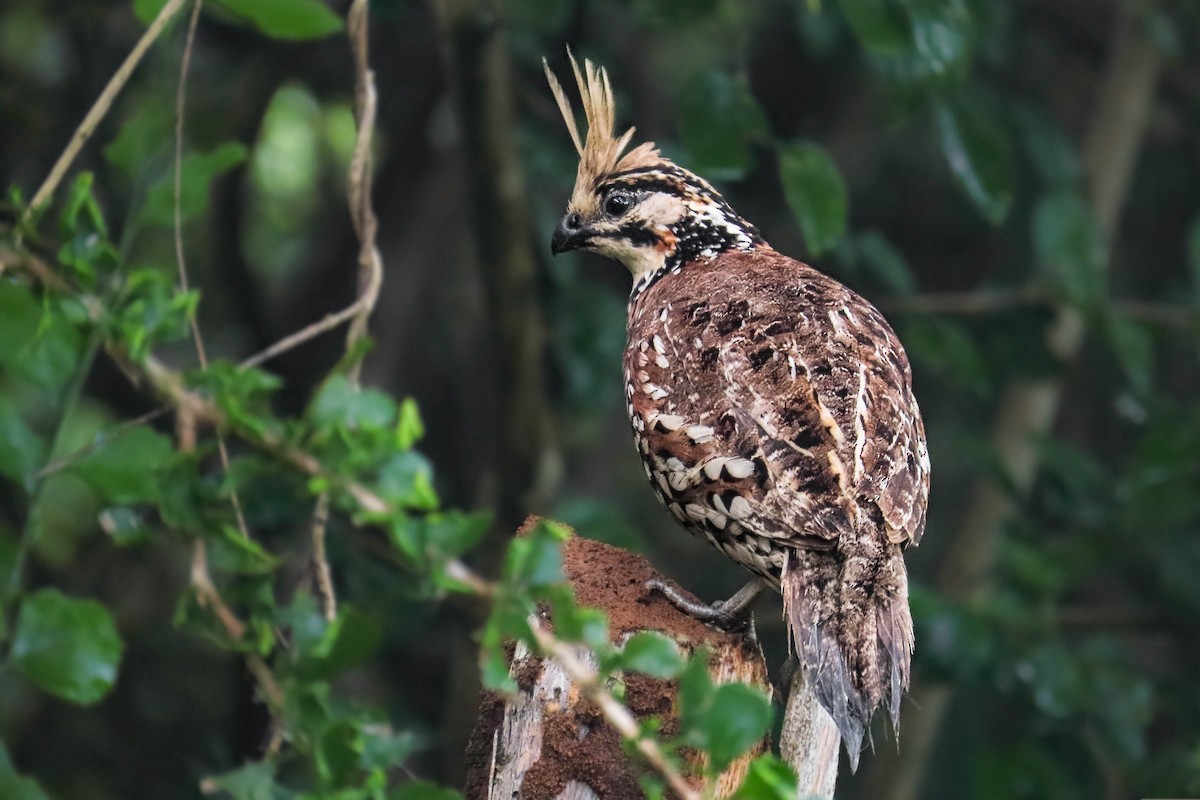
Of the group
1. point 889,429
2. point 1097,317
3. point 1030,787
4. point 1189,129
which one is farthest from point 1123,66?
point 889,429

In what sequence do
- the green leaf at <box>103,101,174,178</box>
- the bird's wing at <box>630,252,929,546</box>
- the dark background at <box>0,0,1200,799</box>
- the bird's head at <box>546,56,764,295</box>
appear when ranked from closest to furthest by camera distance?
the green leaf at <box>103,101,174,178</box> < the bird's wing at <box>630,252,929,546</box> < the bird's head at <box>546,56,764,295</box> < the dark background at <box>0,0,1200,799</box>

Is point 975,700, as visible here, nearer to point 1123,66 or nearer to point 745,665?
point 1123,66

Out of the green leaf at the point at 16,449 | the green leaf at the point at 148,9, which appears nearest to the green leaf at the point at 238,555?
the green leaf at the point at 16,449

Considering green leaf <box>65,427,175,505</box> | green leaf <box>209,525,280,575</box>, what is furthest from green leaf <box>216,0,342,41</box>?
green leaf <box>209,525,280,575</box>

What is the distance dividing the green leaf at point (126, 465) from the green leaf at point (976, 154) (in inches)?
115

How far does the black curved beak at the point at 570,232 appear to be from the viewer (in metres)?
4.02

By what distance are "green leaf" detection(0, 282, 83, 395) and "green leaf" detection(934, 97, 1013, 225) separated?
2.93 metres

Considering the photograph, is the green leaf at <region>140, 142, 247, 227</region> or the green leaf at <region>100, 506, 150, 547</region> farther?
the green leaf at <region>140, 142, 247, 227</region>

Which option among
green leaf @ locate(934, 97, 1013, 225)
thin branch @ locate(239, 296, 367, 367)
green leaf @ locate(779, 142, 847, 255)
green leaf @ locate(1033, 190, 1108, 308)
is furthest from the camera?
green leaf @ locate(1033, 190, 1108, 308)

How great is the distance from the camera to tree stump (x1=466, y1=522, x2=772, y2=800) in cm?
263

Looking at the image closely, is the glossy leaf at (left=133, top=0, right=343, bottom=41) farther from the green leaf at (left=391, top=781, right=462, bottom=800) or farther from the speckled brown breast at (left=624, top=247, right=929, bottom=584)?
the green leaf at (left=391, top=781, right=462, bottom=800)

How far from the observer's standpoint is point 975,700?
245 inches

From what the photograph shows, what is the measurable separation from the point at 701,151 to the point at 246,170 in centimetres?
274

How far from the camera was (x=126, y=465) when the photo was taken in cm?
212
